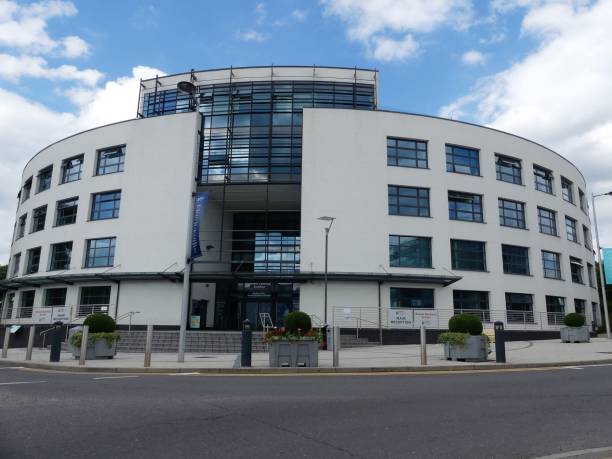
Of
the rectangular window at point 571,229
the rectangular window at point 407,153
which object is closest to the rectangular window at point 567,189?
the rectangular window at point 571,229

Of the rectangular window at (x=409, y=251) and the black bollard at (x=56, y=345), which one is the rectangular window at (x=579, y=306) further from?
the black bollard at (x=56, y=345)

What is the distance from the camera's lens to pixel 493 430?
5887mm

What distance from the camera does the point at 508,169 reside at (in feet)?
116

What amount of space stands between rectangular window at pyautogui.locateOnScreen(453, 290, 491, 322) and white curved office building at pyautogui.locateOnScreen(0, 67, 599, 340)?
0.29 feet

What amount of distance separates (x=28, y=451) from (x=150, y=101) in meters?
37.8

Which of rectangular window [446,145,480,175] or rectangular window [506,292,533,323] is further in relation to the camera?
rectangular window [446,145,480,175]

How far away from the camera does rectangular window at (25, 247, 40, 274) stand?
122 feet

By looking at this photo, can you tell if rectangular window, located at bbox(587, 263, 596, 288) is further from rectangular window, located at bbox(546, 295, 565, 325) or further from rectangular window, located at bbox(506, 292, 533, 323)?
rectangular window, located at bbox(506, 292, 533, 323)

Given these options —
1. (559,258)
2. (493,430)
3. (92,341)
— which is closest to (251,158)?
(92,341)

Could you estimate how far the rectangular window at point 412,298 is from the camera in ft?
96.5

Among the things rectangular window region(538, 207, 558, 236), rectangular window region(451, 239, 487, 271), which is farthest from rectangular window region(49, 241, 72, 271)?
rectangular window region(538, 207, 558, 236)

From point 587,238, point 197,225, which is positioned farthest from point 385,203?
point 587,238

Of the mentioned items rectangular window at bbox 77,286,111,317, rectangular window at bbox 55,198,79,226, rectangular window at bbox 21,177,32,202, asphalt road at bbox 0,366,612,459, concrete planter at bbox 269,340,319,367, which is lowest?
asphalt road at bbox 0,366,612,459

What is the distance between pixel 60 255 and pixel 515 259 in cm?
3154
